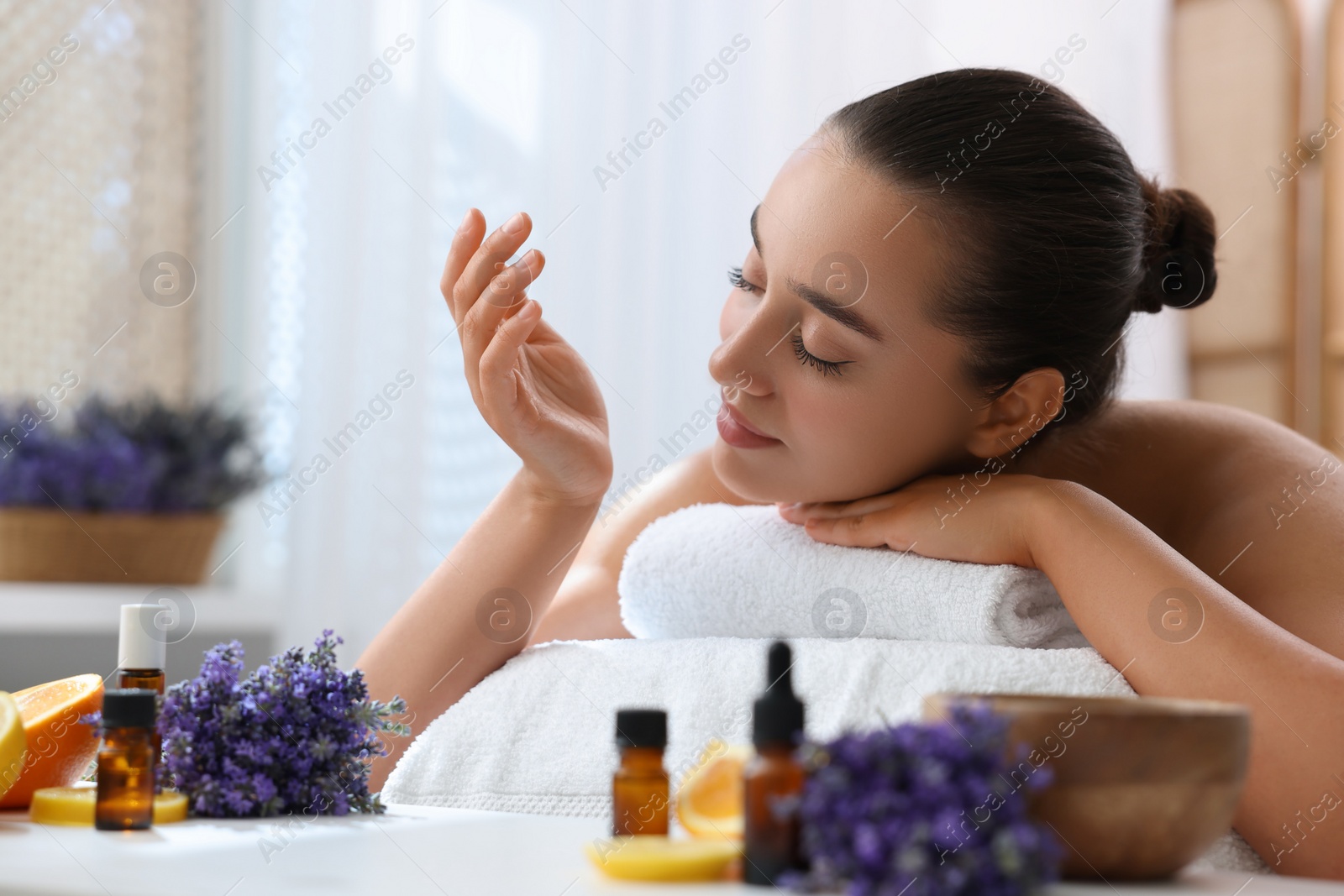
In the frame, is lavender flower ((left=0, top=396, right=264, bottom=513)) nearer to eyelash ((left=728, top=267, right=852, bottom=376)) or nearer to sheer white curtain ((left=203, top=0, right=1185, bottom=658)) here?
sheer white curtain ((left=203, top=0, right=1185, bottom=658))

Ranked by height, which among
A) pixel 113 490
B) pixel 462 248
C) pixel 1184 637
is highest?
pixel 462 248

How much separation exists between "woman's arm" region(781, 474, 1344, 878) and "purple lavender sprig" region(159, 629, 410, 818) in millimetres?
432

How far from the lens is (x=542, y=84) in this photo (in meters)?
2.33

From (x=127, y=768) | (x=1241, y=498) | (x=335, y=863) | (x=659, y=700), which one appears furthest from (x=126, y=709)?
(x=1241, y=498)

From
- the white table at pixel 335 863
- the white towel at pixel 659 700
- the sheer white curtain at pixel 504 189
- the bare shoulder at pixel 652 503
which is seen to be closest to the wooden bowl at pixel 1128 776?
the white table at pixel 335 863

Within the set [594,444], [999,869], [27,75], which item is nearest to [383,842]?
[999,869]

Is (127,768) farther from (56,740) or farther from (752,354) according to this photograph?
(752,354)

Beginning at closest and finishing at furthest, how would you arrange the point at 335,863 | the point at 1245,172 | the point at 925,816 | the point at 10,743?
the point at 925,816 → the point at 335,863 → the point at 10,743 → the point at 1245,172

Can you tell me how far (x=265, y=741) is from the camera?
68cm

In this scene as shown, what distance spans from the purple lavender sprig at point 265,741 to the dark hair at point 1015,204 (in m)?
0.53

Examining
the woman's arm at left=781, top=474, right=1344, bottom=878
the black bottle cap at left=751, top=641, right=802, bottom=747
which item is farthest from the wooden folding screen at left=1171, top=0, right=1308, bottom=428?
the black bottle cap at left=751, top=641, right=802, bottom=747

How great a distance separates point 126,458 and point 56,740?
164 cm

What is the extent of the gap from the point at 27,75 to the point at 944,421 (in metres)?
2.31

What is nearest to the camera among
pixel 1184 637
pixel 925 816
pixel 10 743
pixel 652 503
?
pixel 925 816
